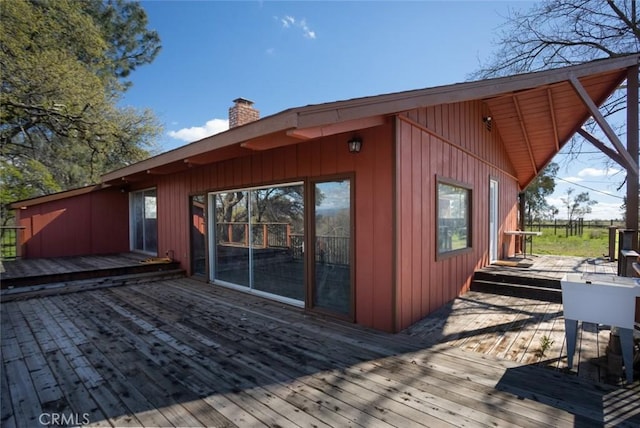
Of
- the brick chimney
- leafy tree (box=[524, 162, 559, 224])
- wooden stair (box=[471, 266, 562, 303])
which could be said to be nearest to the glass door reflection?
wooden stair (box=[471, 266, 562, 303])

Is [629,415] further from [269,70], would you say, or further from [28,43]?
[28,43]

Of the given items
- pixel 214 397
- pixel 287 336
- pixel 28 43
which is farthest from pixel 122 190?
pixel 214 397

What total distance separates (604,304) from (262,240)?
4.19m

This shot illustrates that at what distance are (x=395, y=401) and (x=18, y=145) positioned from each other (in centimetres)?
1560

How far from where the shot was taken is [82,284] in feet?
19.1

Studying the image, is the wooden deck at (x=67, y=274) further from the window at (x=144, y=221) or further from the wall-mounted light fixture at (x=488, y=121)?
the wall-mounted light fixture at (x=488, y=121)

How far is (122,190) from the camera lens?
9398 millimetres

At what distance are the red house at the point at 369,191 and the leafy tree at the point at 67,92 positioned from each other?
393 cm

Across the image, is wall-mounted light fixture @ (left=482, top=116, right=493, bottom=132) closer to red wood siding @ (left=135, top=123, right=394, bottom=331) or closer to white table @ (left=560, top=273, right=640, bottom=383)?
red wood siding @ (left=135, top=123, right=394, bottom=331)

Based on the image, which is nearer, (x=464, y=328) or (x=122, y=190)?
(x=464, y=328)

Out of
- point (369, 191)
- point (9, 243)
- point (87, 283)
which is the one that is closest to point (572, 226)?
point (369, 191)

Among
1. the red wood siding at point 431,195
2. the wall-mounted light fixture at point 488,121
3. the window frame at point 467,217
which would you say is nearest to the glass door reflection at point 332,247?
the red wood siding at point 431,195

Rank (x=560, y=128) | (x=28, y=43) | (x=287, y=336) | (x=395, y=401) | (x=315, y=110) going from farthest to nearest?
(x=28, y=43), (x=560, y=128), (x=287, y=336), (x=315, y=110), (x=395, y=401)

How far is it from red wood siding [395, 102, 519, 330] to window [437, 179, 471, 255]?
0.52 feet
